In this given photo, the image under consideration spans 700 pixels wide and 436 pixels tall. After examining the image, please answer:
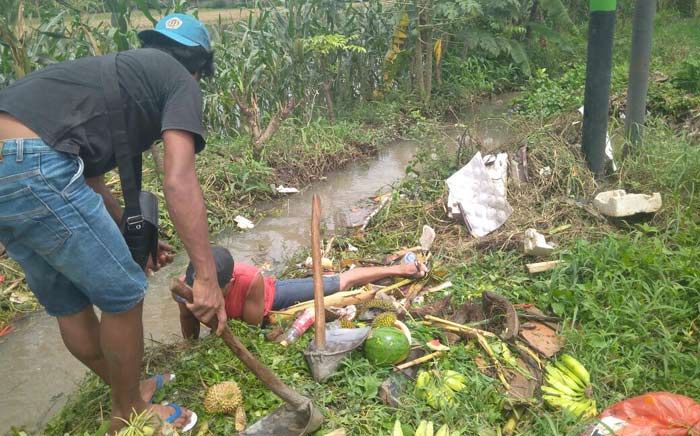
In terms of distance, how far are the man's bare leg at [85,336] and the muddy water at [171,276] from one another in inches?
30.7

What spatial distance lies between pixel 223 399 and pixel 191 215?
2.91 feet

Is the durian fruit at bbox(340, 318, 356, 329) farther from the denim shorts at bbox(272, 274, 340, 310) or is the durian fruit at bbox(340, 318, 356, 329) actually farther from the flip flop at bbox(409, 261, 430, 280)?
the flip flop at bbox(409, 261, 430, 280)

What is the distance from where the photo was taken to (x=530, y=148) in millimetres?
4609

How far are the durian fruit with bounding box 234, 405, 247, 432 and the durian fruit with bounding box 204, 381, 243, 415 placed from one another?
1.1 inches

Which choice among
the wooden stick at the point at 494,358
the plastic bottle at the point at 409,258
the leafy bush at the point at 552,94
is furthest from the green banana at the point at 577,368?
the leafy bush at the point at 552,94

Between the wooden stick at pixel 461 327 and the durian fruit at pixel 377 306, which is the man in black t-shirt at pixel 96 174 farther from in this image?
the wooden stick at pixel 461 327

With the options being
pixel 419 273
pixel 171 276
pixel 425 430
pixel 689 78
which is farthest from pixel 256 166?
pixel 689 78

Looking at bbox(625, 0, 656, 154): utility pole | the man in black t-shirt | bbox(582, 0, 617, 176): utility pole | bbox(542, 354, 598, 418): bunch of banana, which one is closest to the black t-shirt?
the man in black t-shirt

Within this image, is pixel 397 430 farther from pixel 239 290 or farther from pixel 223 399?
pixel 239 290

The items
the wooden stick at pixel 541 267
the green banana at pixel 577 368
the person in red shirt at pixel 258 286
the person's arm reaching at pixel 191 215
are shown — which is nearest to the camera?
the person's arm reaching at pixel 191 215

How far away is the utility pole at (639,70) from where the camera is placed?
4.38 meters

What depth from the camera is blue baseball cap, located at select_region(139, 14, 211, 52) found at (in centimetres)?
223

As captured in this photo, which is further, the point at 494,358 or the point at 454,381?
the point at 494,358

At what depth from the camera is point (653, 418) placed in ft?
6.49
